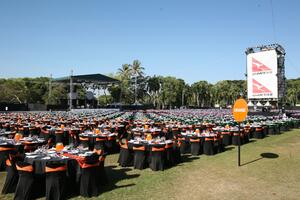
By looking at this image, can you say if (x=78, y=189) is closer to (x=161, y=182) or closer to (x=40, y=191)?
(x=40, y=191)

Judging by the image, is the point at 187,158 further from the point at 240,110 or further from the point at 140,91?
the point at 140,91

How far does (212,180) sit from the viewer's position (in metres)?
9.30

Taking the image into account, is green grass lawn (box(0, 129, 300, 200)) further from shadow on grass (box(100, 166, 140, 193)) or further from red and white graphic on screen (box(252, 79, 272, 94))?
red and white graphic on screen (box(252, 79, 272, 94))

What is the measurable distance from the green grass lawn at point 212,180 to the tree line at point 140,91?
58299mm

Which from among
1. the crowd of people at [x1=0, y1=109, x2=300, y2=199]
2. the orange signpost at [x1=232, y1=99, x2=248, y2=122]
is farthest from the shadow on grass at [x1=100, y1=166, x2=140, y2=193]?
the orange signpost at [x1=232, y1=99, x2=248, y2=122]

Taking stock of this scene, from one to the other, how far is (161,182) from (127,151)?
271 centimetres

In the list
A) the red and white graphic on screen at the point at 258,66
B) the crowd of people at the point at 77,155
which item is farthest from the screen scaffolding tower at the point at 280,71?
the crowd of people at the point at 77,155

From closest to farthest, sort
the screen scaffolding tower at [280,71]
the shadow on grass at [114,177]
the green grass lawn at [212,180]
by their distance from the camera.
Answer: the green grass lawn at [212,180] → the shadow on grass at [114,177] → the screen scaffolding tower at [280,71]

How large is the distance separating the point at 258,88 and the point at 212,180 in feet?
98.0

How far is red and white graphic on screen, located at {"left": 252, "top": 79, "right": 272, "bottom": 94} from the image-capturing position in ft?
118

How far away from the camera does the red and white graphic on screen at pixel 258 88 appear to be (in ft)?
118

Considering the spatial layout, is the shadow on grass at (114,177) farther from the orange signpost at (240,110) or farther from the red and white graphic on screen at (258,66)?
the red and white graphic on screen at (258,66)

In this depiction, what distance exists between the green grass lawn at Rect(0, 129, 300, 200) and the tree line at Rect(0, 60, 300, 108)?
5830 centimetres

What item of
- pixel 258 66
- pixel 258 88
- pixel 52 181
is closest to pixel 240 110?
pixel 52 181
